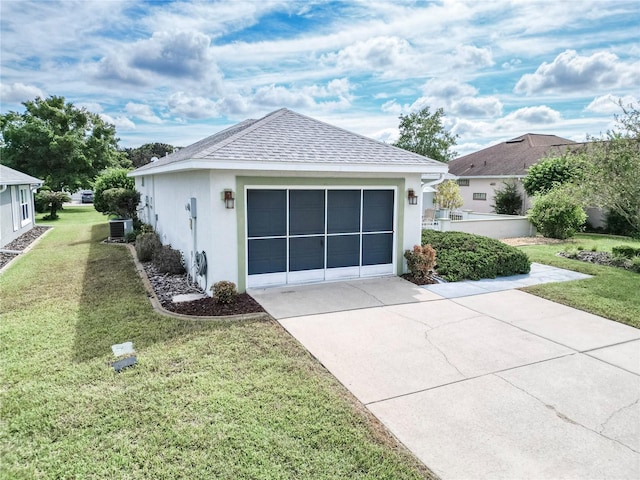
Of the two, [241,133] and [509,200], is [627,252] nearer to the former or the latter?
[509,200]

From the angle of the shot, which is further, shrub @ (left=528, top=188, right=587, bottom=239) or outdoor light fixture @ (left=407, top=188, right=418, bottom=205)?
shrub @ (left=528, top=188, right=587, bottom=239)

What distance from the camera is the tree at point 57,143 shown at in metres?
32.2

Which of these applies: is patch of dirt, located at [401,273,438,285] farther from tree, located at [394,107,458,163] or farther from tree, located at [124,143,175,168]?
tree, located at [124,143,175,168]

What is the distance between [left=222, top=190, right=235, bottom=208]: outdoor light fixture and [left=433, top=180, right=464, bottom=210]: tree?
16873mm

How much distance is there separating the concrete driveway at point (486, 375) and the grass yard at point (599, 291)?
542 mm

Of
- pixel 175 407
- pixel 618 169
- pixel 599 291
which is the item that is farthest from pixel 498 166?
pixel 175 407

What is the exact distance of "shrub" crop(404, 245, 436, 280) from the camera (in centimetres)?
991

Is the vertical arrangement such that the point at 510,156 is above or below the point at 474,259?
above

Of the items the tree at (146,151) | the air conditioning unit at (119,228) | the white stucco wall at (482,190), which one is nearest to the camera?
the air conditioning unit at (119,228)

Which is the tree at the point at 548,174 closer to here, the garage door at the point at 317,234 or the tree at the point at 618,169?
the tree at the point at 618,169

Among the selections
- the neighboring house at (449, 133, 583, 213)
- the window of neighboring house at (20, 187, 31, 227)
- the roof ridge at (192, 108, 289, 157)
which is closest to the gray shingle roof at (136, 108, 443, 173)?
the roof ridge at (192, 108, 289, 157)

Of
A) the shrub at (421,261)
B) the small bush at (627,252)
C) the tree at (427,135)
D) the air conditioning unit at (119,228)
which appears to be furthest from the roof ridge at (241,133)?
the tree at (427,135)

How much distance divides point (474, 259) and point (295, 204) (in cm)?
504

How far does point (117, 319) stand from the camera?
7.09 metres
